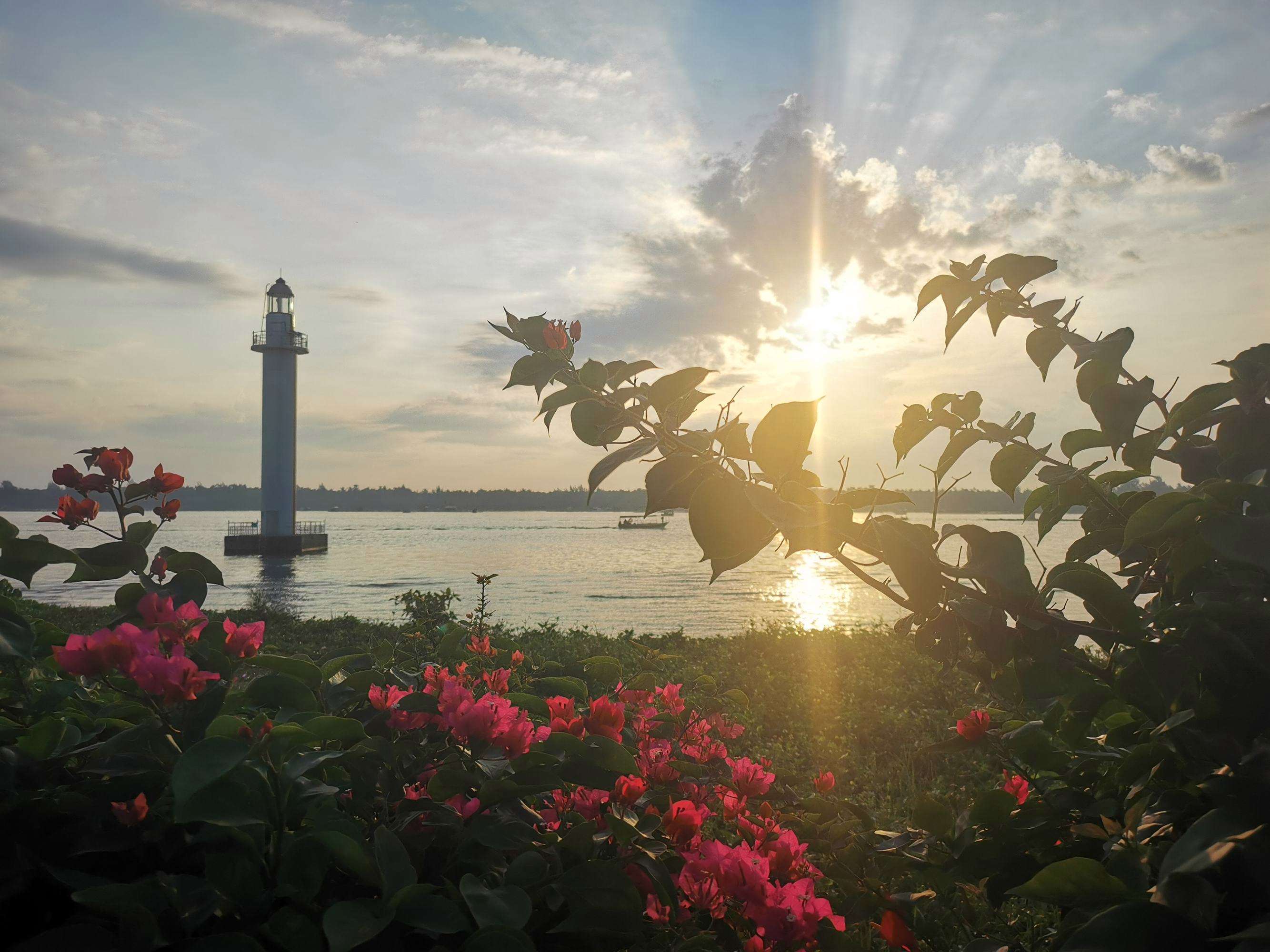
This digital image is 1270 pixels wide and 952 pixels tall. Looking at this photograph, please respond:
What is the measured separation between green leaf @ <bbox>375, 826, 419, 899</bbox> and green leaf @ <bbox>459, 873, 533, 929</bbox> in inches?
2.8

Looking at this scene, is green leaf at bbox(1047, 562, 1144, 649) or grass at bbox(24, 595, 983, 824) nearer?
green leaf at bbox(1047, 562, 1144, 649)

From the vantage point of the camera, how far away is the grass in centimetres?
441

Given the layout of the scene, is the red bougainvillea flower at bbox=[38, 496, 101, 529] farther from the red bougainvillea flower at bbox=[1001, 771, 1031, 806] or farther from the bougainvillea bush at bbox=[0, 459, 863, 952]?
the red bougainvillea flower at bbox=[1001, 771, 1031, 806]

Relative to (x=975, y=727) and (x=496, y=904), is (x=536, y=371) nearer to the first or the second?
(x=496, y=904)

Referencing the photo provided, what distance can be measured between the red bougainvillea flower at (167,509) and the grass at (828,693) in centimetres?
45

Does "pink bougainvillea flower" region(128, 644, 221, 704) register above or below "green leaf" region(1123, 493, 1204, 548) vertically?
below

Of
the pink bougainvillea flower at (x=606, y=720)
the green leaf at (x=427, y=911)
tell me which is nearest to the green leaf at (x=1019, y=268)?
the pink bougainvillea flower at (x=606, y=720)

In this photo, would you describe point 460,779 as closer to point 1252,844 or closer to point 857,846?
point 857,846

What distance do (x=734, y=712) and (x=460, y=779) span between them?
4.72 meters

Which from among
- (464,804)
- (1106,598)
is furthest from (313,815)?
(1106,598)

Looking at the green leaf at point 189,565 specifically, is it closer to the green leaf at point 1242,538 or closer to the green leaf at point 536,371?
the green leaf at point 536,371

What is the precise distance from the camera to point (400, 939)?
108 centimetres

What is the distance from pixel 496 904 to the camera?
987mm

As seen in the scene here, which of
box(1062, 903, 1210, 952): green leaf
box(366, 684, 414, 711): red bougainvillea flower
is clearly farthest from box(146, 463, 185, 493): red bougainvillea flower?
box(1062, 903, 1210, 952): green leaf
